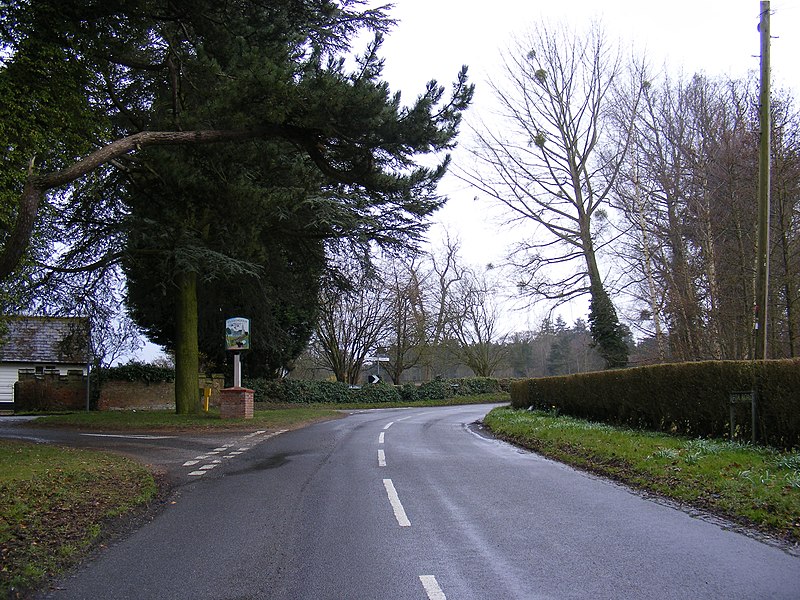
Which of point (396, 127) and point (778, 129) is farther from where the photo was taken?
point (778, 129)

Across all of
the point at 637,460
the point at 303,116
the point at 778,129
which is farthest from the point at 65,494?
the point at 778,129

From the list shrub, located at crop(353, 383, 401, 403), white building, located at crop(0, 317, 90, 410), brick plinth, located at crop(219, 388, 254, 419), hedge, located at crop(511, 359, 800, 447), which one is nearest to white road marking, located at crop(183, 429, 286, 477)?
brick plinth, located at crop(219, 388, 254, 419)

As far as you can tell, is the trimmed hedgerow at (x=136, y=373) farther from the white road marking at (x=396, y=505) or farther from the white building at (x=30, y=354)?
the white road marking at (x=396, y=505)

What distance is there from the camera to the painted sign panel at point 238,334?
75.7 ft

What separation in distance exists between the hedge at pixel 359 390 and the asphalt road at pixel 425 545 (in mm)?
27115

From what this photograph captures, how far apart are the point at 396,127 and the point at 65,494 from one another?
7472 mm

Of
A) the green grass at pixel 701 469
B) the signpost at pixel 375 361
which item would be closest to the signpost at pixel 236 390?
the green grass at pixel 701 469

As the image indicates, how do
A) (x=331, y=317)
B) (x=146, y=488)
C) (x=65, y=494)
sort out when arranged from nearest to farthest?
(x=65, y=494), (x=146, y=488), (x=331, y=317)

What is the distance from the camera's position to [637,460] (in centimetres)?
1120

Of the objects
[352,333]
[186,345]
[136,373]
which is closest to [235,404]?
[186,345]

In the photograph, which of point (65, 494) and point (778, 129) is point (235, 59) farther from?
point (778, 129)

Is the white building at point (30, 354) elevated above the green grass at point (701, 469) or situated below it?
above

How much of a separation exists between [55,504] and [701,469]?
9.01 metres

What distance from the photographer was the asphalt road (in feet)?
16.6
